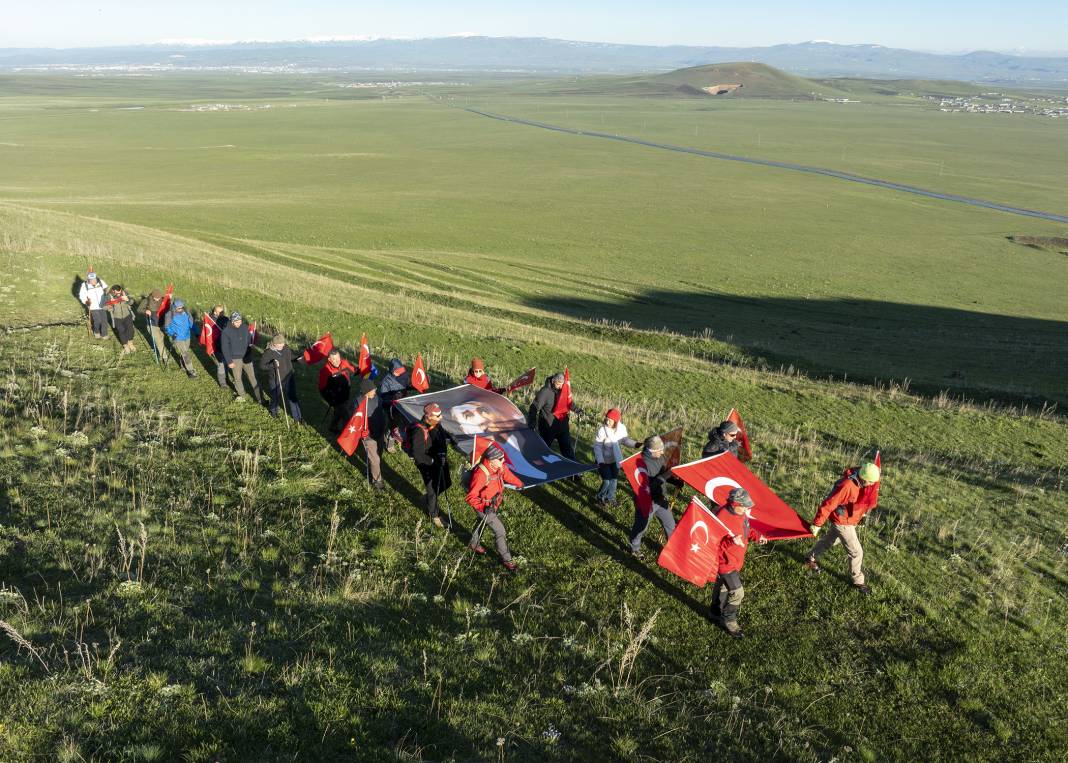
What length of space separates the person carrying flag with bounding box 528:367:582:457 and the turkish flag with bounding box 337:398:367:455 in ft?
10.8

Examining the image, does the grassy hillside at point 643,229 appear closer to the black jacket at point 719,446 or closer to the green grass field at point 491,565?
the green grass field at point 491,565

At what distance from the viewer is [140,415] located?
13719 millimetres

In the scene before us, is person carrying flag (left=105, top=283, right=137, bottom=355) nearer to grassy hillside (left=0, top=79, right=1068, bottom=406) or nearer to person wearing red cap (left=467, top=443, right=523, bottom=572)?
person wearing red cap (left=467, top=443, right=523, bottom=572)

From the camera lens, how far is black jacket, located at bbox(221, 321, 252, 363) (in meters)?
14.4

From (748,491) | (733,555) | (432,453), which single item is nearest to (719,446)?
(748,491)

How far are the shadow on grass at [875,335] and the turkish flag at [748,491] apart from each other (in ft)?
55.0

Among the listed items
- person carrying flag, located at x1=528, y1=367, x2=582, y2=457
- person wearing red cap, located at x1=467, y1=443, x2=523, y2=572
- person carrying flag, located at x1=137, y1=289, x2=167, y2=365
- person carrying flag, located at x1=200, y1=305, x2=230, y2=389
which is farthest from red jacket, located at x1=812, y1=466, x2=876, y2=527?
person carrying flag, located at x1=137, y1=289, x2=167, y2=365

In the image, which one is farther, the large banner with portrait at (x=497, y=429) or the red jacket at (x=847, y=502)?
the large banner with portrait at (x=497, y=429)

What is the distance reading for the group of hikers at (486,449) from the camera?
9820 mm

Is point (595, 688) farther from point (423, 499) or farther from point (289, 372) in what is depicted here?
point (289, 372)

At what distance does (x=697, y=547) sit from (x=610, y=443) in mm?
2895

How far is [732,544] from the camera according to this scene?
358 inches

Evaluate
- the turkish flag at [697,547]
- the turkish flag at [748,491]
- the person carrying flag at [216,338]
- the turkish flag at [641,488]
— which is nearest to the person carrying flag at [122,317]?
the person carrying flag at [216,338]

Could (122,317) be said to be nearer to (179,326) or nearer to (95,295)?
(95,295)
